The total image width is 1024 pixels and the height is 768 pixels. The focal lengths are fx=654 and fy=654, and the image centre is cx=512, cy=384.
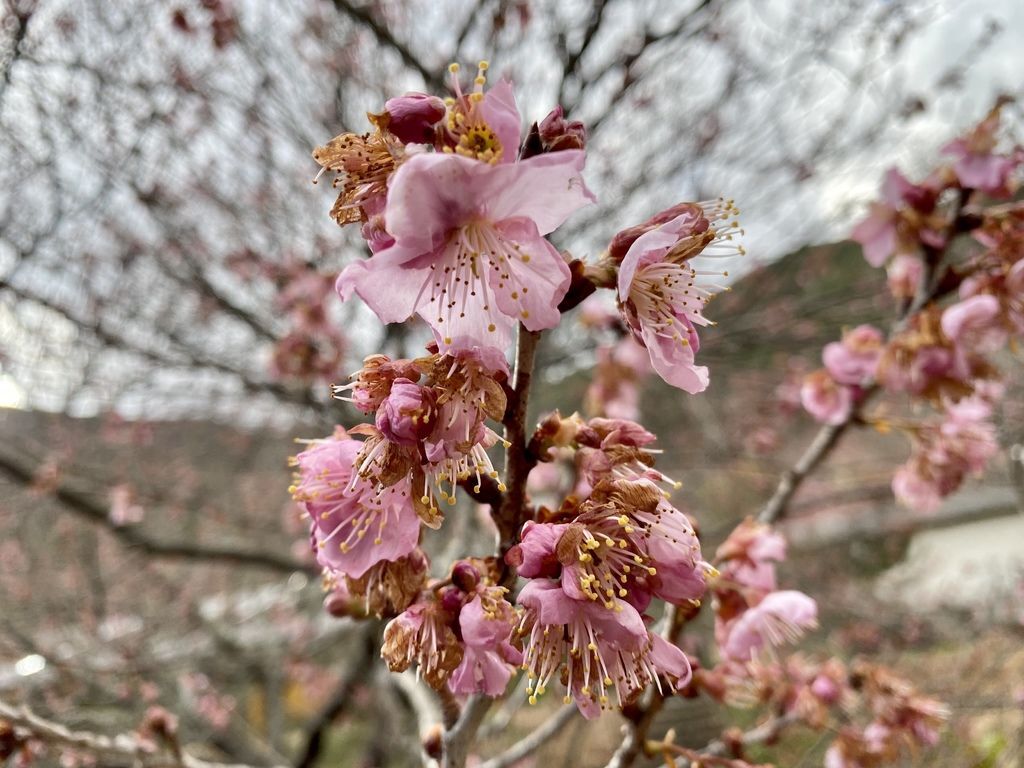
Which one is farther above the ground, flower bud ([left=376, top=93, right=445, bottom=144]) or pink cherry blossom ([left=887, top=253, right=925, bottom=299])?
pink cherry blossom ([left=887, top=253, right=925, bottom=299])

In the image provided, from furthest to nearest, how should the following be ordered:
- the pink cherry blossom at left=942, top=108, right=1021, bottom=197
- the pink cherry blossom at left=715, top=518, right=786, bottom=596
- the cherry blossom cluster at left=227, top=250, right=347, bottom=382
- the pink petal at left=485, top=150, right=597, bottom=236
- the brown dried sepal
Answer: the cherry blossom cluster at left=227, top=250, right=347, bottom=382 → the pink cherry blossom at left=942, top=108, right=1021, bottom=197 → the pink cherry blossom at left=715, top=518, right=786, bottom=596 → the brown dried sepal → the pink petal at left=485, top=150, right=597, bottom=236

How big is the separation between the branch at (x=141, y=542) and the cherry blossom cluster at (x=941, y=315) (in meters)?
3.83

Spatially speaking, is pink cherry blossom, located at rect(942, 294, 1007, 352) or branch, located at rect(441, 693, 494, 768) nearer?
branch, located at rect(441, 693, 494, 768)

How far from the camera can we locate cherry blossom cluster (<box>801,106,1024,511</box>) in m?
1.81

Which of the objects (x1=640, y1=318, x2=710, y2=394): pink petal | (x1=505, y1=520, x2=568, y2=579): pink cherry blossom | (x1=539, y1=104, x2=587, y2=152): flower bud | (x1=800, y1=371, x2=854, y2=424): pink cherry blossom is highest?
(x1=800, y1=371, x2=854, y2=424): pink cherry blossom

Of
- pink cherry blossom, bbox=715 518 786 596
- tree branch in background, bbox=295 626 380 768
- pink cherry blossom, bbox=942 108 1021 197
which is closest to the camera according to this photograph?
pink cherry blossom, bbox=715 518 786 596

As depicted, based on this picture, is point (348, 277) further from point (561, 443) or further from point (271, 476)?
point (271, 476)

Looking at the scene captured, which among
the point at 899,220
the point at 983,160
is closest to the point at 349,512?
the point at 899,220

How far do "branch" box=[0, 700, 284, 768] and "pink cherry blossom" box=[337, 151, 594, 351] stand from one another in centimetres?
118

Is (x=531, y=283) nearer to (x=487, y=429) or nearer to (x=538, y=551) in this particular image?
(x=487, y=429)

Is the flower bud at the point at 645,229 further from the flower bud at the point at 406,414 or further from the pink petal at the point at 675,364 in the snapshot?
the flower bud at the point at 406,414

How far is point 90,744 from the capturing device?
1392 millimetres

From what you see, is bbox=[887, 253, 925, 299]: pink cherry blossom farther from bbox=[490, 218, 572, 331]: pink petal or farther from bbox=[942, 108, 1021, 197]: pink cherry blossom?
bbox=[490, 218, 572, 331]: pink petal

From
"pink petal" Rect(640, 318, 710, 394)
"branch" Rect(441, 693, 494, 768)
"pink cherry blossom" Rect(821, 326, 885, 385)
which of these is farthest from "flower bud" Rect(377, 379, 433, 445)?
"pink cherry blossom" Rect(821, 326, 885, 385)
